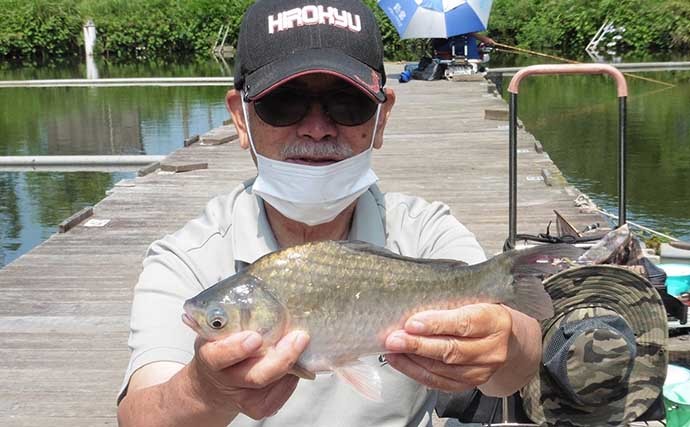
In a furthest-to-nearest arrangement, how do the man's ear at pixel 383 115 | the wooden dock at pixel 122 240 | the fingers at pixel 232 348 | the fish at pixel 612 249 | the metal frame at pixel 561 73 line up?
the wooden dock at pixel 122 240, the metal frame at pixel 561 73, the fish at pixel 612 249, the man's ear at pixel 383 115, the fingers at pixel 232 348

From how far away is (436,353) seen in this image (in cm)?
179

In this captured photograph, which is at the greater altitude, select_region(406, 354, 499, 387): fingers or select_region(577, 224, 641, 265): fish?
select_region(406, 354, 499, 387): fingers

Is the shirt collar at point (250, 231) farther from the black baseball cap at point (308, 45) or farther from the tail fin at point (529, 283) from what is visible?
the tail fin at point (529, 283)

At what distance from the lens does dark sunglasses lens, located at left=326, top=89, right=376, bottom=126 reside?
7.17 feet

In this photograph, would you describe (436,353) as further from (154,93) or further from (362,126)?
(154,93)

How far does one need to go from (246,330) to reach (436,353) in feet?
1.21

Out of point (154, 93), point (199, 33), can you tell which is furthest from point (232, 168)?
point (199, 33)

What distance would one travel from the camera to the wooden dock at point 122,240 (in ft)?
14.2

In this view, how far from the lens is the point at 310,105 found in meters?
2.19

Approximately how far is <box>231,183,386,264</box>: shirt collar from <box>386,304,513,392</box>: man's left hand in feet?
1.49

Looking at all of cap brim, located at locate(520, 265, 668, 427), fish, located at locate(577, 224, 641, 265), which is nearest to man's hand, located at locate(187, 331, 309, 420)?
cap brim, located at locate(520, 265, 668, 427)

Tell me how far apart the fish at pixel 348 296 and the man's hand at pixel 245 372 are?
0.02m

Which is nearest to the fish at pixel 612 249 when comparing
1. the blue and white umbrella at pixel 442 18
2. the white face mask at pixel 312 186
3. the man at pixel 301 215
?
the man at pixel 301 215

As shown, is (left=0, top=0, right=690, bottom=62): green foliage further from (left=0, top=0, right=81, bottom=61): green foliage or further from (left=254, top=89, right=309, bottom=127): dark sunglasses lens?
(left=254, top=89, right=309, bottom=127): dark sunglasses lens
